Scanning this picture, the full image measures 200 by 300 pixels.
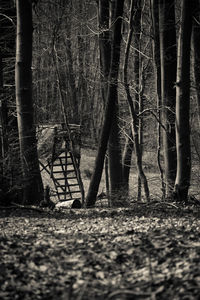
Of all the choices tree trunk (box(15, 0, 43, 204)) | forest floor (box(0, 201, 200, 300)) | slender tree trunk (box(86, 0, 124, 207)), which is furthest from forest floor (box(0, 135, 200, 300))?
slender tree trunk (box(86, 0, 124, 207))

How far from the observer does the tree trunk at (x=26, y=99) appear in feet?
40.0

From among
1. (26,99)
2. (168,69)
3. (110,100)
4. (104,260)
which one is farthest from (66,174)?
(104,260)

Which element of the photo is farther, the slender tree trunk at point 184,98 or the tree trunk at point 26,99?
the tree trunk at point 26,99

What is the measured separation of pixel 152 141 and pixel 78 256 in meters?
19.4

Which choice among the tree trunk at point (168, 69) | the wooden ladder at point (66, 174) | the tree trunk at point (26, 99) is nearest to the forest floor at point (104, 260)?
the tree trunk at point (26, 99)

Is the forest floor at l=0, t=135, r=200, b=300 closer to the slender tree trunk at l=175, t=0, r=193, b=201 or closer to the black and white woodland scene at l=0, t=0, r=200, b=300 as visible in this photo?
the black and white woodland scene at l=0, t=0, r=200, b=300

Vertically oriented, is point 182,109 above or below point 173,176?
above

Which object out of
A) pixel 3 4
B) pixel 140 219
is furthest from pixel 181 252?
pixel 3 4

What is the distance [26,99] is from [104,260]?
24.9 feet

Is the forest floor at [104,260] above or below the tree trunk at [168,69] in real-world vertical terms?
below

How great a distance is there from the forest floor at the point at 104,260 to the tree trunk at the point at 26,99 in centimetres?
391

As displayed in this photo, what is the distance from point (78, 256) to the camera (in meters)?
5.57

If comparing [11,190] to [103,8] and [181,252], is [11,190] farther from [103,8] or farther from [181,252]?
[103,8]

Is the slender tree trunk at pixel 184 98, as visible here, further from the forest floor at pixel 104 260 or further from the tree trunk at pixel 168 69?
the tree trunk at pixel 168 69
